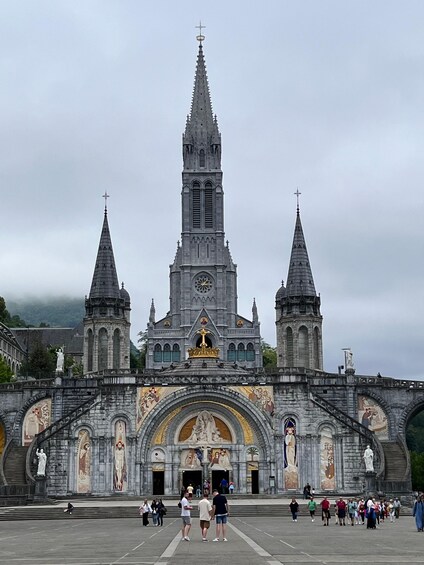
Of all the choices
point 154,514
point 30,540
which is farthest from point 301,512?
point 30,540

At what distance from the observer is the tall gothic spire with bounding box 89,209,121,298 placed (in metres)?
99.8

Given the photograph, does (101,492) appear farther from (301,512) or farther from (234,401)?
(301,512)

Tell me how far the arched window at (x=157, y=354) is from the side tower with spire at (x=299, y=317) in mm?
19905

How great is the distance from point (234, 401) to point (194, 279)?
169 ft

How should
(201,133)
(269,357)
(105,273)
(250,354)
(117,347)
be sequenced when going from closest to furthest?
1. (117,347)
2. (105,273)
3. (250,354)
4. (201,133)
5. (269,357)

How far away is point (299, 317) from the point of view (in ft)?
315

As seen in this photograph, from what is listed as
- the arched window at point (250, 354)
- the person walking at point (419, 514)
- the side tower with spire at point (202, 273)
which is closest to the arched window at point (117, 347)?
the side tower with spire at point (202, 273)

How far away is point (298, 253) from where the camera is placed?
9900 cm

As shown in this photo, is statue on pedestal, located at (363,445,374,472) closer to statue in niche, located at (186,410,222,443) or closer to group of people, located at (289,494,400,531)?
statue in niche, located at (186,410,222,443)

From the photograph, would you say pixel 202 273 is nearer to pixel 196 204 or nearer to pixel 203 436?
pixel 196 204

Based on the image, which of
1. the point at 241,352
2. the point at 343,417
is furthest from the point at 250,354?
the point at 343,417

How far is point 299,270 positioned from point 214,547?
241 ft

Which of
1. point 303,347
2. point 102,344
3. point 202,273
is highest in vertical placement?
point 202,273

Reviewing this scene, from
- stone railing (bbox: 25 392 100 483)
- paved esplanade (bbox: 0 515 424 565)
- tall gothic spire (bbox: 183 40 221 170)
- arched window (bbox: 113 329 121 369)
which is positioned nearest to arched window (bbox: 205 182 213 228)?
tall gothic spire (bbox: 183 40 221 170)
